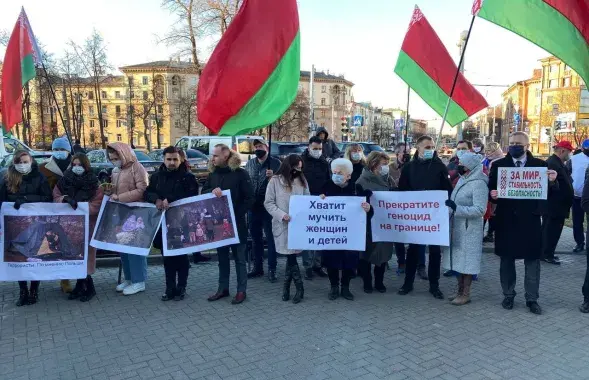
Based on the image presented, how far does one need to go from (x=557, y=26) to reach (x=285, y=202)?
374 cm

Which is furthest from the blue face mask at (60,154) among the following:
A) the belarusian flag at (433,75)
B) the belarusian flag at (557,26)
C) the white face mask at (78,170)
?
the belarusian flag at (557,26)

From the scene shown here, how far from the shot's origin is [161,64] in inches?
3959

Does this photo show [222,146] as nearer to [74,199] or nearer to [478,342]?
[74,199]

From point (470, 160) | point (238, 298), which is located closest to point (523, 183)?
point (470, 160)

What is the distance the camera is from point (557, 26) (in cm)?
502

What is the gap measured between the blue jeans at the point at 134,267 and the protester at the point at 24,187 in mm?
1103

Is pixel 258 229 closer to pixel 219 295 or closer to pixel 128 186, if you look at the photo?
pixel 219 295

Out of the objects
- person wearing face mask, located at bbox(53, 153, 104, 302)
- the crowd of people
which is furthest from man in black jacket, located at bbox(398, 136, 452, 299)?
person wearing face mask, located at bbox(53, 153, 104, 302)

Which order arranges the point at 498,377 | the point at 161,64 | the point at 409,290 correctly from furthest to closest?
the point at 161,64 < the point at 409,290 < the point at 498,377

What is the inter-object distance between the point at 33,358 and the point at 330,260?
3319 mm

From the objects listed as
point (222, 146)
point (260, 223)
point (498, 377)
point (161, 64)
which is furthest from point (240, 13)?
point (161, 64)

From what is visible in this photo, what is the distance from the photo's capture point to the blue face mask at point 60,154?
6.27 m

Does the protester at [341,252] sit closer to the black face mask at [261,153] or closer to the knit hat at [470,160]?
the knit hat at [470,160]

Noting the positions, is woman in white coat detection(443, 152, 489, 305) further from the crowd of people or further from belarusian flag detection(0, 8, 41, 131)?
belarusian flag detection(0, 8, 41, 131)
